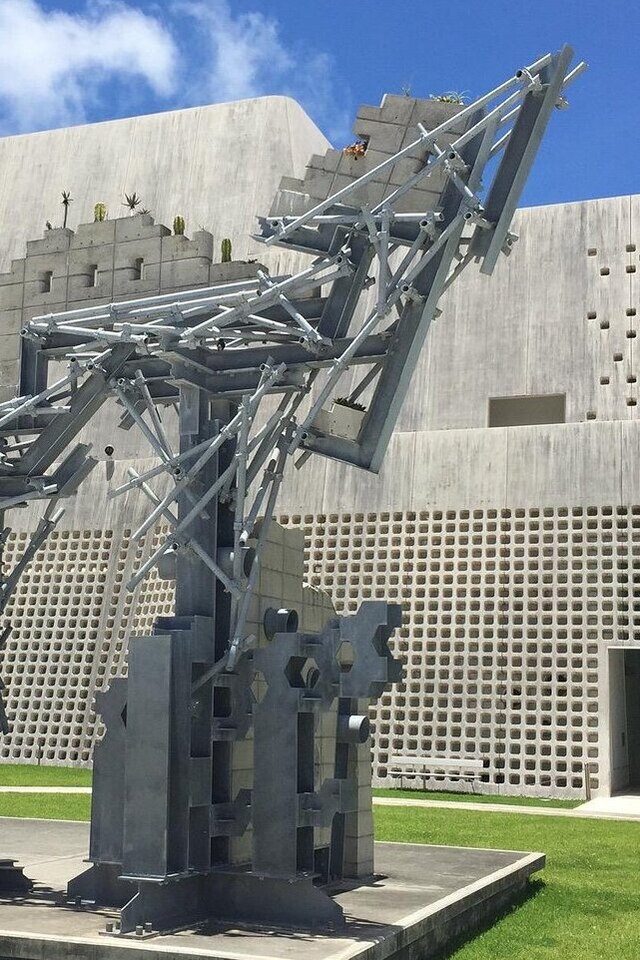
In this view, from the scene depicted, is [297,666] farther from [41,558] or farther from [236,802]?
[41,558]

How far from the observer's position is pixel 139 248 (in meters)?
8.06

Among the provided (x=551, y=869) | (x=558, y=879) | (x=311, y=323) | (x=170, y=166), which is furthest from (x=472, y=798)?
(x=170, y=166)

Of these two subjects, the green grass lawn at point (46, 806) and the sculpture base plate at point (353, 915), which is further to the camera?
the green grass lawn at point (46, 806)

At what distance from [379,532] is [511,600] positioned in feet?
8.86

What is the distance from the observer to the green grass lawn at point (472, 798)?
1638 cm

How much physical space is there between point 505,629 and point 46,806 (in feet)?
24.7

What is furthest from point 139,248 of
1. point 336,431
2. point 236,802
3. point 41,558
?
point 41,558

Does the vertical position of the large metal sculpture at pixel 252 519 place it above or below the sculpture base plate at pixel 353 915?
above

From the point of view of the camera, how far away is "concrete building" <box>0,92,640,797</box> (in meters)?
17.7

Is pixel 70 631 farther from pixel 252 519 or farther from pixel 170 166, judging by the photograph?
pixel 252 519

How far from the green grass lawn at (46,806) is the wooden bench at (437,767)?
4.77 meters

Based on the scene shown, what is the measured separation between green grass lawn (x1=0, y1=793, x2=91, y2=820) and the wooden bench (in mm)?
4770

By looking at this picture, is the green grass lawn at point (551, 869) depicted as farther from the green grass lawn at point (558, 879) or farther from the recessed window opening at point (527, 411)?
the recessed window opening at point (527, 411)

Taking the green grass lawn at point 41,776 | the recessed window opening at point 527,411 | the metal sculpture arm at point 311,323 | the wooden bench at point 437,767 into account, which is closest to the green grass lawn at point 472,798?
the wooden bench at point 437,767
